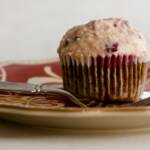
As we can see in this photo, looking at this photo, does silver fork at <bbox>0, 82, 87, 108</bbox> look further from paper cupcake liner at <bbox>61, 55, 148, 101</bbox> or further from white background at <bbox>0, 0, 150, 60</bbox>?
white background at <bbox>0, 0, 150, 60</bbox>

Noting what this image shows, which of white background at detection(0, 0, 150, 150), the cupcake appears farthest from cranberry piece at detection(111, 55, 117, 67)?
white background at detection(0, 0, 150, 150)

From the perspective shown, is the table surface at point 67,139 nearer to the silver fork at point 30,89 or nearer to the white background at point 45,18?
the silver fork at point 30,89

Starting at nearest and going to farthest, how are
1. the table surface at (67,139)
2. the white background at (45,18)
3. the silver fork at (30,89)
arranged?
the table surface at (67,139) → the silver fork at (30,89) → the white background at (45,18)

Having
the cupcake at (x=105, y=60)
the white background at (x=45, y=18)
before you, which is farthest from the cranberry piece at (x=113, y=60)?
the white background at (x=45, y=18)

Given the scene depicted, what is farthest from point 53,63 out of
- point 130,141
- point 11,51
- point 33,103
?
point 130,141

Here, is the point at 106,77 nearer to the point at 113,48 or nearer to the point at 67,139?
the point at 113,48

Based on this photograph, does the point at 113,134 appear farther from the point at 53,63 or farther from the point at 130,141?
the point at 53,63
